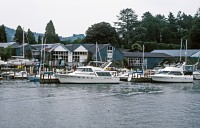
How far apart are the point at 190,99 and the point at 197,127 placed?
16.3 meters

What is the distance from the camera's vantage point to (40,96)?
150ft

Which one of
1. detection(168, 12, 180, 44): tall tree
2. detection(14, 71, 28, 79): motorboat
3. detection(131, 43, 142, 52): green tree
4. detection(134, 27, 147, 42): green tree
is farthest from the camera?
detection(168, 12, 180, 44): tall tree

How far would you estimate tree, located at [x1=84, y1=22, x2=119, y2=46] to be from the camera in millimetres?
124438

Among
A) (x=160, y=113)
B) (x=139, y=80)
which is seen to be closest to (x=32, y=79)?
(x=139, y=80)

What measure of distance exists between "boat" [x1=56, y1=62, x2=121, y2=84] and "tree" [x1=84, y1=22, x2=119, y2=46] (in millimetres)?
58822

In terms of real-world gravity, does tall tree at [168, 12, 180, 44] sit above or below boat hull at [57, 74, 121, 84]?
above

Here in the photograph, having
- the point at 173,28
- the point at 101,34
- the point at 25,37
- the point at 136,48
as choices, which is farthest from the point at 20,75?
the point at 173,28

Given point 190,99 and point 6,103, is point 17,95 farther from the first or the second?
point 190,99

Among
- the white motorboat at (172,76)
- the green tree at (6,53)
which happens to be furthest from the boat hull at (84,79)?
the green tree at (6,53)

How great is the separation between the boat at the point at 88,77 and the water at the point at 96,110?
1281cm

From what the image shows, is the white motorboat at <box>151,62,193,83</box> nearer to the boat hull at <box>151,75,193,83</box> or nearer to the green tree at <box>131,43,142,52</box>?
the boat hull at <box>151,75,193,83</box>

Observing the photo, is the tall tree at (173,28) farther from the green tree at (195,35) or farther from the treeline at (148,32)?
the green tree at (195,35)

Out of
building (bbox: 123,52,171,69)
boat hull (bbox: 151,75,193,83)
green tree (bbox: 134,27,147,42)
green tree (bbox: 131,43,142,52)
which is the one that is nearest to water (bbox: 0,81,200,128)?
boat hull (bbox: 151,75,193,83)

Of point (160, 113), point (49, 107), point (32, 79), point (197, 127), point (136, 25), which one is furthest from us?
point (136, 25)
